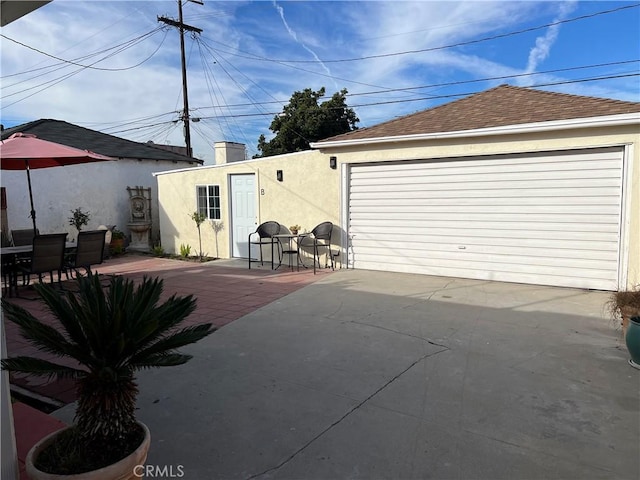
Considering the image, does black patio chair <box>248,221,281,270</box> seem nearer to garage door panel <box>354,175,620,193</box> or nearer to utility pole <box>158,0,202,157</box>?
garage door panel <box>354,175,620,193</box>

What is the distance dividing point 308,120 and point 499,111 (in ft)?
62.0

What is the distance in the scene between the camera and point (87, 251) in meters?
7.34

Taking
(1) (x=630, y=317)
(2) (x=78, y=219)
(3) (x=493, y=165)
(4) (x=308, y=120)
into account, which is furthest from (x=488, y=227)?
(4) (x=308, y=120)

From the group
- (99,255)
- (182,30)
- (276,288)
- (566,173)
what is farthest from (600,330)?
(182,30)

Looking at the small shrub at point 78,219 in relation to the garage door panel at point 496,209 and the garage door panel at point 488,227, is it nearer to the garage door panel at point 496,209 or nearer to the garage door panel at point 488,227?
the garage door panel at point 488,227

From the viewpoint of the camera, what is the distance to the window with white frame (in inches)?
447

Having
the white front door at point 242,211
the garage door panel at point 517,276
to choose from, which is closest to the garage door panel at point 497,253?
the garage door panel at point 517,276

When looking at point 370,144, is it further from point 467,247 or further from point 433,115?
point 467,247

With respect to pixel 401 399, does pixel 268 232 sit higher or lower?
higher

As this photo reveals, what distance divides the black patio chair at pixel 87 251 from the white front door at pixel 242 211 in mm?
3888

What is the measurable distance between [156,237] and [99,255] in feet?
22.9

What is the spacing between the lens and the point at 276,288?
7547mm

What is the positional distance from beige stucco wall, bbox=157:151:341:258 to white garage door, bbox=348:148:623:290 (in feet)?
2.31

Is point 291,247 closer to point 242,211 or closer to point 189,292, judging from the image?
point 242,211
